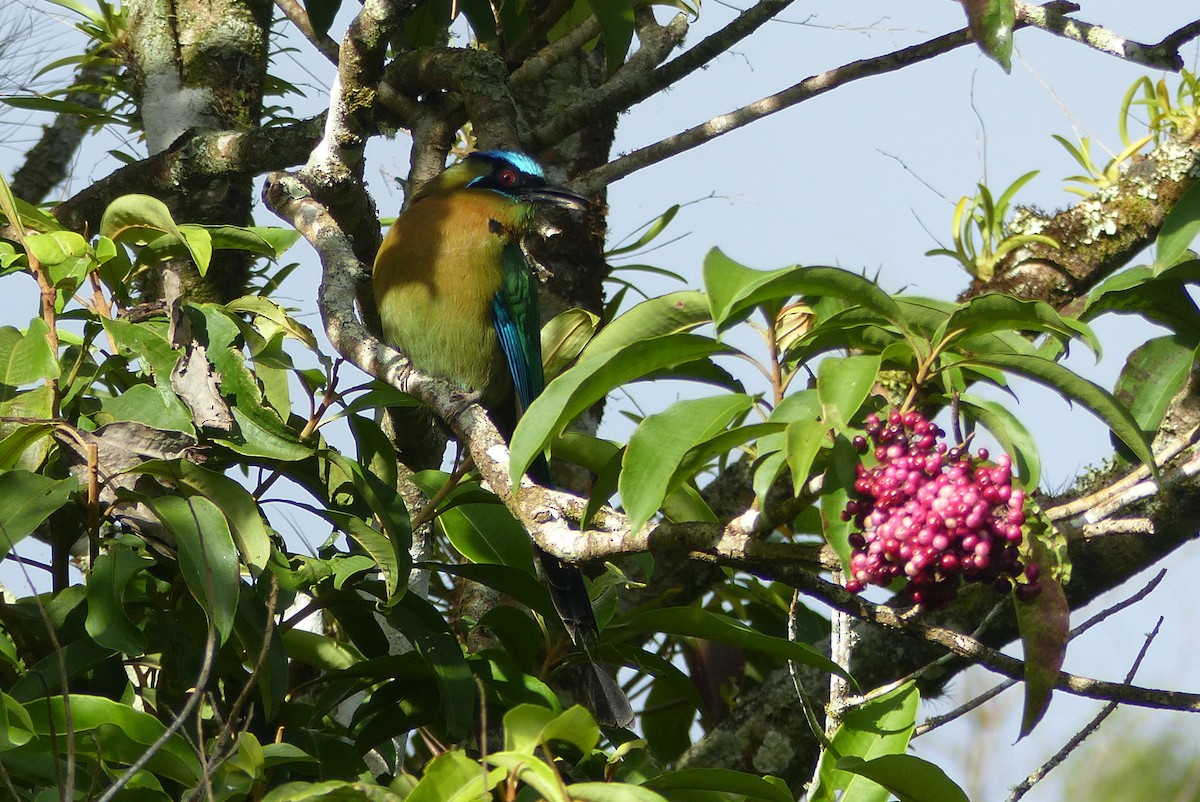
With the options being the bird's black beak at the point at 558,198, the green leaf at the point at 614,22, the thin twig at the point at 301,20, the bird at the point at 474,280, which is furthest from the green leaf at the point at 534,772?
the thin twig at the point at 301,20

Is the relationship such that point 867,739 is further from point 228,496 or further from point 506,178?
point 506,178

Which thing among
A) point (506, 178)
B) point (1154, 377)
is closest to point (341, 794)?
point (1154, 377)

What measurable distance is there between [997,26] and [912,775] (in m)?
1.15

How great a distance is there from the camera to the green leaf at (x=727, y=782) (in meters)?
1.79

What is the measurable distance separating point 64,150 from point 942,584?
4.08 m

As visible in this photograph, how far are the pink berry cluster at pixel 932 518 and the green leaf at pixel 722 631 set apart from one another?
493mm

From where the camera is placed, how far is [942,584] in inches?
57.0

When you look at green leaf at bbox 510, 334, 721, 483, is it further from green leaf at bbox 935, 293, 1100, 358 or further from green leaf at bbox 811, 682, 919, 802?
green leaf at bbox 811, 682, 919, 802

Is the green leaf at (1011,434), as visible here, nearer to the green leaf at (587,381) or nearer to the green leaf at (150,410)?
the green leaf at (587,381)

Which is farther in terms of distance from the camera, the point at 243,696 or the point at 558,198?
the point at 558,198

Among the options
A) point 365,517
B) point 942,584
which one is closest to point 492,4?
point 365,517

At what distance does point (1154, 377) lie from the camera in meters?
1.81

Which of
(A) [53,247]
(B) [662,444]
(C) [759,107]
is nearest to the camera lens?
(B) [662,444]

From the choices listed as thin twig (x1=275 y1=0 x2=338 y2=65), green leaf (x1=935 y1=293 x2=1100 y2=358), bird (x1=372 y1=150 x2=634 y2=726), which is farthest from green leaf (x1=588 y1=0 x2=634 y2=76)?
green leaf (x1=935 y1=293 x2=1100 y2=358)
